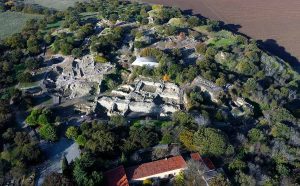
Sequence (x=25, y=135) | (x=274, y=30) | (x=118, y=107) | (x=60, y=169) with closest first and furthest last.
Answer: (x=60, y=169) → (x=25, y=135) → (x=118, y=107) → (x=274, y=30)

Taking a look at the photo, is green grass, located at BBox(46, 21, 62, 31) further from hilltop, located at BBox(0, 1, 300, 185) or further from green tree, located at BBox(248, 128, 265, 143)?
green tree, located at BBox(248, 128, 265, 143)

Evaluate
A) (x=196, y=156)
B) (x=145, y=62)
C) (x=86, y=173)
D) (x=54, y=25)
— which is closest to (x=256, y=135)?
(x=196, y=156)

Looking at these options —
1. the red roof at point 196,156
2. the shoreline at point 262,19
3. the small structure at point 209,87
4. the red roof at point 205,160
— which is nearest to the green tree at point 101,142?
the red roof at point 196,156

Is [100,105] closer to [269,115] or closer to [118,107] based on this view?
[118,107]

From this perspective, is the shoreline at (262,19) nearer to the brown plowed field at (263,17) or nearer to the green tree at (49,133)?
the brown plowed field at (263,17)

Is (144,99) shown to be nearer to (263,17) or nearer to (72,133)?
(72,133)

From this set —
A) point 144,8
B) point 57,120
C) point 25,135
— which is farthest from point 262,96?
point 144,8
